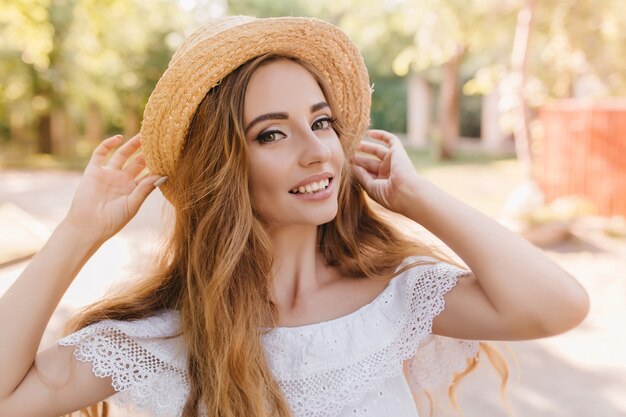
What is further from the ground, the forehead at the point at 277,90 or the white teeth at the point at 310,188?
the forehead at the point at 277,90

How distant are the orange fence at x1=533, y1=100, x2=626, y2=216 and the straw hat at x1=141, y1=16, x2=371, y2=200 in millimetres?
7583

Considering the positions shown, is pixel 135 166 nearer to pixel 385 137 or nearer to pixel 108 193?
pixel 108 193

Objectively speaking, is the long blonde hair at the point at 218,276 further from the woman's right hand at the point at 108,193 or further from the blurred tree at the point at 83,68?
the blurred tree at the point at 83,68

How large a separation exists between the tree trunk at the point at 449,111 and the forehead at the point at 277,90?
14.9 metres

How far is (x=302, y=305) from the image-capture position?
1895 mm

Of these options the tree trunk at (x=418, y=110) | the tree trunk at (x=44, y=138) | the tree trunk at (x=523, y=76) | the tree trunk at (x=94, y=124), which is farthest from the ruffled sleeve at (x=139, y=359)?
the tree trunk at (x=94, y=124)

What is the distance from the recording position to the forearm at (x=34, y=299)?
155cm

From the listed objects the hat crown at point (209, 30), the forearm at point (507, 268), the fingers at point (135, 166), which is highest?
the hat crown at point (209, 30)

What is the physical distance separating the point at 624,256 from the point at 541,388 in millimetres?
3609

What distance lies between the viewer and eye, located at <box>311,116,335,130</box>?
1.82 m

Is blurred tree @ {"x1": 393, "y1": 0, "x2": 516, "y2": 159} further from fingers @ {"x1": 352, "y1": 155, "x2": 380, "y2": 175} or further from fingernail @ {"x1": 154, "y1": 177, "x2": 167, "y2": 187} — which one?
fingernail @ {"x1": 154, "y1": 177, "x2": 167, "y2": 187}

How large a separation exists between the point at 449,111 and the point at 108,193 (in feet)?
50.6

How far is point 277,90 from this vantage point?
1731 mm

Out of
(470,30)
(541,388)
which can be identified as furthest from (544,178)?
(541,388)
